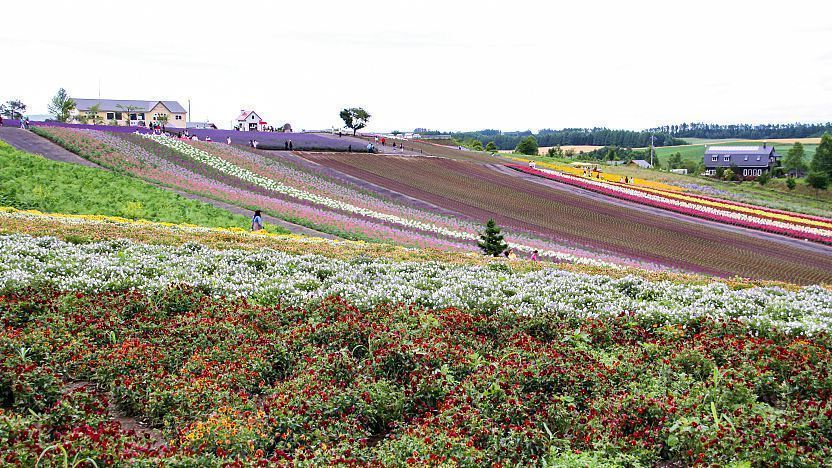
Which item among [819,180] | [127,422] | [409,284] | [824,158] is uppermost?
[824,158]

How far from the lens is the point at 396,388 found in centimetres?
729

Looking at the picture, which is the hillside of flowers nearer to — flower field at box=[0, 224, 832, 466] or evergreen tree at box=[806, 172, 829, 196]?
flower field at box=[0, 224, 832, 466]

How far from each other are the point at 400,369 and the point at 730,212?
150 ft

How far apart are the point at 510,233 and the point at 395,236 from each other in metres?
7.14

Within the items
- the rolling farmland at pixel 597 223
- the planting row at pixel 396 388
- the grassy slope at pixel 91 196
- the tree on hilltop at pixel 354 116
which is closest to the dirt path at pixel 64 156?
the grassy slope at pixel 91 196

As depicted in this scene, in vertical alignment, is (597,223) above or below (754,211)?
below

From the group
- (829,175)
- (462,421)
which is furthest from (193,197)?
(829,175)

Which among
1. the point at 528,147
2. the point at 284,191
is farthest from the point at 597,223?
the point at 528,147

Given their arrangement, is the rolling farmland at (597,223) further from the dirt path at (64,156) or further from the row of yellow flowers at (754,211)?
the dirt path at (64,156)

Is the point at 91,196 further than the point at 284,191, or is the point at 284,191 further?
the point at 284,191

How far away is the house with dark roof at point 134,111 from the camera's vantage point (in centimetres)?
12450

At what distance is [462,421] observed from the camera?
6.30m

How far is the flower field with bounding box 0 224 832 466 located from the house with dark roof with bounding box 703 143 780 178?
118 meters

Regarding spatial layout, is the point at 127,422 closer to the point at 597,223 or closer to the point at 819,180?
the point at 597,223
